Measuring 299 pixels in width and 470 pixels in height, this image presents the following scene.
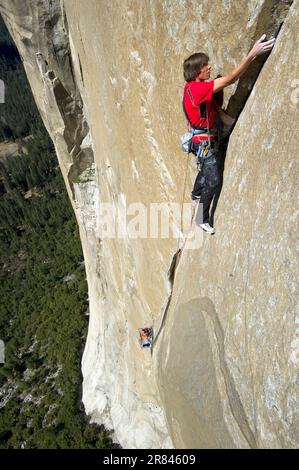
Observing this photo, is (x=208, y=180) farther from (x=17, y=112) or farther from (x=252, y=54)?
(x=17, y=112)

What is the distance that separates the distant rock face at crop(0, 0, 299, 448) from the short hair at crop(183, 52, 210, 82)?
52 centimetres

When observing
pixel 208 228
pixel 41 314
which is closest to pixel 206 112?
pixel 208 228

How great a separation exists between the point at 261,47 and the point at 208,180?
1.87m

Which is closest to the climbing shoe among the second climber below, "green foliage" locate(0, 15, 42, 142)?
the second climber below

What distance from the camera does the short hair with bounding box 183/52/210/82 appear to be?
456 cm

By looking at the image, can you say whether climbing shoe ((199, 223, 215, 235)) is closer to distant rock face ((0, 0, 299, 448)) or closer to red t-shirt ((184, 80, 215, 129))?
distant rock face ((0, 0, 299, 448))

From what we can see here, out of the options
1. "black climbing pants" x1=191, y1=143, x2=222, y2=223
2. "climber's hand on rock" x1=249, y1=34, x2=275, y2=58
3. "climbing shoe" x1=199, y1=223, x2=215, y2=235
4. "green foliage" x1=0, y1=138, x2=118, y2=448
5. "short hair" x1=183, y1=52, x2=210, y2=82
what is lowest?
"green foliage" x1=0, y1=138, x2=118, y2=448

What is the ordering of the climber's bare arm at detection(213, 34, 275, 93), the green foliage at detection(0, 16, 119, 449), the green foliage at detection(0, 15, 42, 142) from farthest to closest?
the green foliage at detection(0, 15, 42, 142), the green foliage at detection(0, 16, 119, 449), the climber's bare arm at detection(213, 34, 275, 93)

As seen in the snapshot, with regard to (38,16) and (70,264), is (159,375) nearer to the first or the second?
(38,16)

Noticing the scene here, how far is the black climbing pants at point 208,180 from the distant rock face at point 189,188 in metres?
0.19

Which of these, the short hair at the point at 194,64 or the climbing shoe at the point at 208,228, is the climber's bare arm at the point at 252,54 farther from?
the climbing shoe at the point at 208,228

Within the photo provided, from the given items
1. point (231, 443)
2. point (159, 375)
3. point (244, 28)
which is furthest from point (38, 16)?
point (231, 443)

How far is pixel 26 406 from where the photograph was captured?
104 feet

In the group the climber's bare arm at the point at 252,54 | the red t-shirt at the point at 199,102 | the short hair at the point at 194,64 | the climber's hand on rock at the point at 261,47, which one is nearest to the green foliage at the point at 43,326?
the red t-shirt at the point at 199,102
